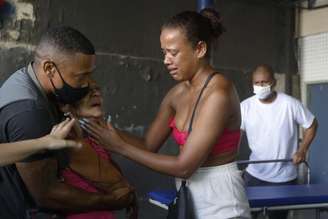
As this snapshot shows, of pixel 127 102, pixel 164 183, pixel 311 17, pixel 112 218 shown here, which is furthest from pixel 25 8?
pixel 311 17

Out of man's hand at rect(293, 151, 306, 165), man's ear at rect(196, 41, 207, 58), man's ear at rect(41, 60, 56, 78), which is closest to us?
man's ear at rect(41, 60, 56, 78)

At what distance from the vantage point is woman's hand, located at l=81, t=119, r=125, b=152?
214cm

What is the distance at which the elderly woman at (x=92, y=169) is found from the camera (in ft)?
6.40

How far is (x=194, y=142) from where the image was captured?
223 centimetres

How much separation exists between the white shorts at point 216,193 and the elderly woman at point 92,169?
35 cm

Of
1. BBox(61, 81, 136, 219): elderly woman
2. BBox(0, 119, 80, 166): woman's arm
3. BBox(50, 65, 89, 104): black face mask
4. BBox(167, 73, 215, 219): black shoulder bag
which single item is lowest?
BBox(167, 73, 215, 219): black shoulder bag

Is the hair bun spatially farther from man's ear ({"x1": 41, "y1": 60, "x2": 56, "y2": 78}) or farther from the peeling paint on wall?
the peeling paint on wall

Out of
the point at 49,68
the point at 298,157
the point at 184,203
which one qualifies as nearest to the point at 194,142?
the point at 184,203

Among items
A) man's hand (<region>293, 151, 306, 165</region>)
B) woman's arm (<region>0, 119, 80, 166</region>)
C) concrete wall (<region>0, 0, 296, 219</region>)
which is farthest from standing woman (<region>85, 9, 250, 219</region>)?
concrete wall (<region>0, 0, 296, 219</region>)

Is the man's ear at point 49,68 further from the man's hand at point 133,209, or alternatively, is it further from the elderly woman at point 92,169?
the man's hand at point 133,209

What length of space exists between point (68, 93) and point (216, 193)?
2.71 feet

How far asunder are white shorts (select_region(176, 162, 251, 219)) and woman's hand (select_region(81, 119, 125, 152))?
1.23 feet

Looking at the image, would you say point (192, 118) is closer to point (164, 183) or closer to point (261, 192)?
point (261, 192)

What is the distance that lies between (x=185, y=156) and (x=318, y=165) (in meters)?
4.73
